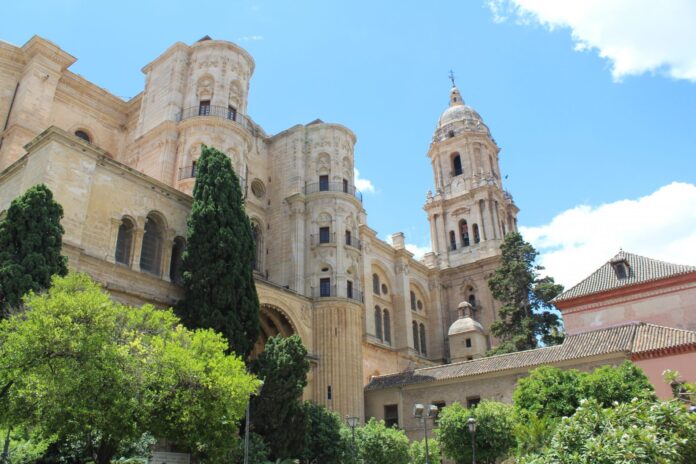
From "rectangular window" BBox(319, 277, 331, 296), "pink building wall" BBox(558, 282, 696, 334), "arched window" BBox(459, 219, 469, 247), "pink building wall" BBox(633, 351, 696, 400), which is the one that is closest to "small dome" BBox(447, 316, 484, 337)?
"arched window" BBox(459, 219, 469, 247)

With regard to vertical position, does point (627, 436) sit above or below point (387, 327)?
below

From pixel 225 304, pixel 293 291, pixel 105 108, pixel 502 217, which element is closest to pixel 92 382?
pixel 225 304

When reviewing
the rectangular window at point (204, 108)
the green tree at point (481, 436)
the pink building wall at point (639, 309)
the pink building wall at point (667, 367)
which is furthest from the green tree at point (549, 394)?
the rectangular window at point (204, 108)

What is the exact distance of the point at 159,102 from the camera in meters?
29.7

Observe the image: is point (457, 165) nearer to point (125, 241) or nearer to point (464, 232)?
point (464, 232)

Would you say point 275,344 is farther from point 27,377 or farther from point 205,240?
point 27,377

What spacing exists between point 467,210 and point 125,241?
31.5 metres

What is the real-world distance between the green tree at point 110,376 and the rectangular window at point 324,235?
1520cm

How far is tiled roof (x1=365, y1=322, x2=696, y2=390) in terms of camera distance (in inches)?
829

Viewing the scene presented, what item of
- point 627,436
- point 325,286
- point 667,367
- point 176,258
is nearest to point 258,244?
point 325,286

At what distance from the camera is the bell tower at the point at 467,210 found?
142 ft

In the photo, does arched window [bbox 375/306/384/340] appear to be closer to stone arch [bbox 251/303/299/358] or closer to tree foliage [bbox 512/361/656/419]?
stone arch [bbox 251/303/299/358]

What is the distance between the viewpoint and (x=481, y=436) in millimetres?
21531

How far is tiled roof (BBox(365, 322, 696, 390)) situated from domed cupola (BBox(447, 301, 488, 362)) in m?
8.29
